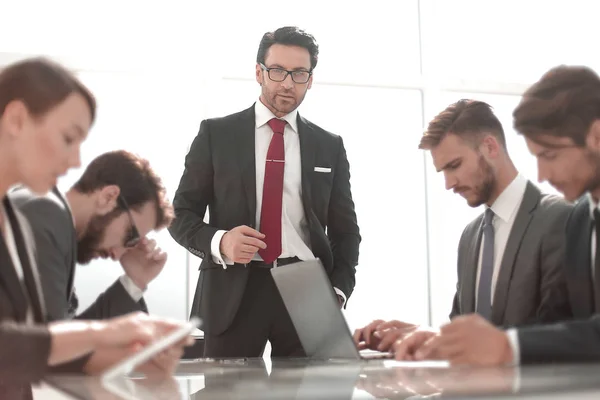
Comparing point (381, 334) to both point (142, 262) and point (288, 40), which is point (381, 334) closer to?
point (142, 262)

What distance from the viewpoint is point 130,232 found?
275 cm

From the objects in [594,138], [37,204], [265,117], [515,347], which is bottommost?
[515,347]

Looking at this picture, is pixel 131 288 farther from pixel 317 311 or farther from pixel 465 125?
pixel 465 125

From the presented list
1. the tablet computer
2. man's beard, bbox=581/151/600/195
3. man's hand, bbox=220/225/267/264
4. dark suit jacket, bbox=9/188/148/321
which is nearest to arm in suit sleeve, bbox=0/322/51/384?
the tablet computer

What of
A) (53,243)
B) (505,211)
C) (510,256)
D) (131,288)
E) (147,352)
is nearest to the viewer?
(147,352)

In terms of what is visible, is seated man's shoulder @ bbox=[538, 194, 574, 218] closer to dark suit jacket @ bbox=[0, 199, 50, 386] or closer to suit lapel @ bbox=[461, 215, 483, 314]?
suit lapel @ bbox=[461, 215, 483, 314]

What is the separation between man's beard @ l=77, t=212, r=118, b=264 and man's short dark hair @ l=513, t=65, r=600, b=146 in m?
1.34

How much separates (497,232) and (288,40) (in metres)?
1.21

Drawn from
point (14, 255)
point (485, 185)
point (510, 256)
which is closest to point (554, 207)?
point (510, 256)

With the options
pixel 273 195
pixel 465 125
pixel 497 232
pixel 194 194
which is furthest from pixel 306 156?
pixel 497 232

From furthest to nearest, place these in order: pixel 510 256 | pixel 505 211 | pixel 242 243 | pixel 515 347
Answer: pixel 242 243
pixel 505 211
pixel 510 256
pixel 515 347

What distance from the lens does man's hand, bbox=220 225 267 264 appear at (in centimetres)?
281

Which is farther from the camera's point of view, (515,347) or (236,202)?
(236,202)

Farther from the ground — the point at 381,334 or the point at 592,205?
the point at 592,205
